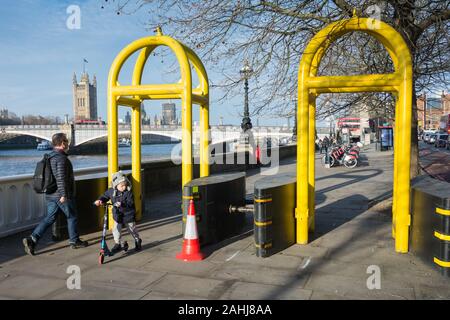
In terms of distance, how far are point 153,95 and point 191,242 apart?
2.93m

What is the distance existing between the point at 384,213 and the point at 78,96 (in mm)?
129208

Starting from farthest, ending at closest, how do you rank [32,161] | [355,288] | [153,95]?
[32,161] → [153,95] → [355,288]

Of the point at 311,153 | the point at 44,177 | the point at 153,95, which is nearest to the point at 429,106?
the point at 311,153

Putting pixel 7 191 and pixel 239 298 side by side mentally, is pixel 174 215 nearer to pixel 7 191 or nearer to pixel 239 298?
pixel 7 191

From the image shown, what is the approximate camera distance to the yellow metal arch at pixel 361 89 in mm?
5465

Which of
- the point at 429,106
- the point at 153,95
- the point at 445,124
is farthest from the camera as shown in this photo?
the point at 445,124

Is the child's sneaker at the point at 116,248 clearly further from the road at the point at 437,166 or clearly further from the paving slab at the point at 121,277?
the road at the point at 437,166

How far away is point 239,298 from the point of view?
395 cm

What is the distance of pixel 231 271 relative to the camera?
4.73 meters

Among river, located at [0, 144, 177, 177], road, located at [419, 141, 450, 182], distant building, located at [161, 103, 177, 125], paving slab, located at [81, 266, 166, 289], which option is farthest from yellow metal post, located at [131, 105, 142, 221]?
road, located at [419, 141, 450, 182]

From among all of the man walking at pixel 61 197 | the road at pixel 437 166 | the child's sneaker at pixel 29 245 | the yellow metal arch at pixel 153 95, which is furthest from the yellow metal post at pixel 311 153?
the road at pixel 437 166

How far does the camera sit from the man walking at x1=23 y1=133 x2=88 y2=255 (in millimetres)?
5566

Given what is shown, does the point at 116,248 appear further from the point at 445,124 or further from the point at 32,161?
the point at 445,124
